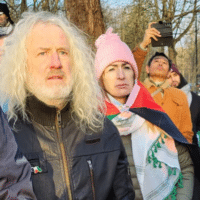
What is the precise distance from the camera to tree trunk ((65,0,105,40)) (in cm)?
364

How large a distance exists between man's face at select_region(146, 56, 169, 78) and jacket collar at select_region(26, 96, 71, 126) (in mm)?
2337

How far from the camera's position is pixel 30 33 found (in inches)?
68.5

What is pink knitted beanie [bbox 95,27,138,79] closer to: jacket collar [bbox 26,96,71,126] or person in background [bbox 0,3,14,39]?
person in background [bbox 0,3,14,39]

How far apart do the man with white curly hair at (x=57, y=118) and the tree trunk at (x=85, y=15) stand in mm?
1754

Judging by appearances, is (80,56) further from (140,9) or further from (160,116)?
(140,9)

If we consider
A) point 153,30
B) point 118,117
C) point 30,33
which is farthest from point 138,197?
point 153,30

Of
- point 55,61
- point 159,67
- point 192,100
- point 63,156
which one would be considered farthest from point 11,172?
point 192,100

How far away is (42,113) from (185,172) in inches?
56.4

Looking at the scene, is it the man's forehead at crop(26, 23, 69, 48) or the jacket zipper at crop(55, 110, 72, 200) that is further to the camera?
the man's forehead at crop(26, 23, 69, 48)

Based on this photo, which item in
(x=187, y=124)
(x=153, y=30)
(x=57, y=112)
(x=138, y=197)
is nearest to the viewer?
(x=57, y=112)

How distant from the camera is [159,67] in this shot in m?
3.81

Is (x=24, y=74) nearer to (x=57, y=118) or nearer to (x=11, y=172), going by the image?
(x=57, y=118)

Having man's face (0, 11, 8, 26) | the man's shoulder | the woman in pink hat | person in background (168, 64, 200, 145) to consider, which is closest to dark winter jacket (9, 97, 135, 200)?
the woman in pink hat

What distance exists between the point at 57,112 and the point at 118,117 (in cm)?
91
